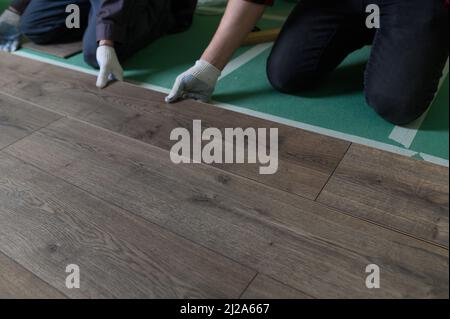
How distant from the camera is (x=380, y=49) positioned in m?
1.11

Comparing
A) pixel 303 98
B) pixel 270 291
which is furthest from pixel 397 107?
pixel 270 291

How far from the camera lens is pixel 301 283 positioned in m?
0.67

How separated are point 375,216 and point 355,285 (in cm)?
18

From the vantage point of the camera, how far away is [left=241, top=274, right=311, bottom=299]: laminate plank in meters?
0.66

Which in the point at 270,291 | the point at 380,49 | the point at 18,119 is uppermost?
the point at 380,49

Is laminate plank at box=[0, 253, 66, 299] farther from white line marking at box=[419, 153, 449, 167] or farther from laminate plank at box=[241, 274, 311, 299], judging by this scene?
white line marking at box=[419, 153, 449, 167]

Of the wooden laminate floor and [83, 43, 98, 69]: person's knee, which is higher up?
[83, 43, 98, 69]: person's knee

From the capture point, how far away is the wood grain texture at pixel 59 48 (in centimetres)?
176

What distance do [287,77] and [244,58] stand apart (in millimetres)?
412

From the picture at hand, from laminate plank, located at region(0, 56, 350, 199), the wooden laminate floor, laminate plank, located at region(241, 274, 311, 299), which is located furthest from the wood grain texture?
laminate plank, located at region(241, 274, 311, 299)

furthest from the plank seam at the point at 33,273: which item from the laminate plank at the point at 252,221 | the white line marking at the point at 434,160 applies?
the white line marking at the point at 434,160

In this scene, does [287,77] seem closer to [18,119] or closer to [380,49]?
[380,49]

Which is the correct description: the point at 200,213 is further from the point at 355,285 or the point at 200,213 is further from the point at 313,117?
the point at 313,117

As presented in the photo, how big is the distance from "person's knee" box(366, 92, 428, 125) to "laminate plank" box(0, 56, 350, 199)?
20cm
